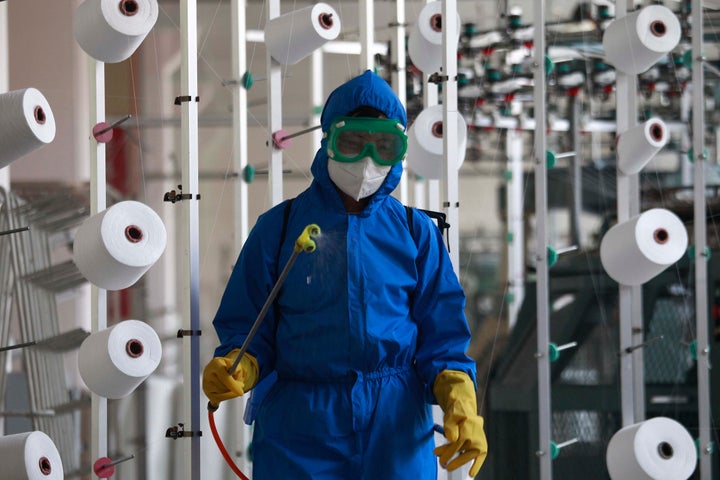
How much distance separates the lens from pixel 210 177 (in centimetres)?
935

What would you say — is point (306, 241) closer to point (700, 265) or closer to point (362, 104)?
point (362, 104)

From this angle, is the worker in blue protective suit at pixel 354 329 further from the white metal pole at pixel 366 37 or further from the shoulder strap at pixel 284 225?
the white metal pole at pixel 366 37

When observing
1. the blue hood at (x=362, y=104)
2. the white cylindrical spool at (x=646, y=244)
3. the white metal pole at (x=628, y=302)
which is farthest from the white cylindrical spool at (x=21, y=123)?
the white metal pole at (x=628, y=302)

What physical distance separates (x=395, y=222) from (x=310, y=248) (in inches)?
21.2

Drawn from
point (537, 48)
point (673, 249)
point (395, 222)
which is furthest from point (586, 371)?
point (395, 222)

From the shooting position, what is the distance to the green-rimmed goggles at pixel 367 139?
9.72 feet

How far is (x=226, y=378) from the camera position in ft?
9.28

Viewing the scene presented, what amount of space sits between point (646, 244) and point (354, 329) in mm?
2189

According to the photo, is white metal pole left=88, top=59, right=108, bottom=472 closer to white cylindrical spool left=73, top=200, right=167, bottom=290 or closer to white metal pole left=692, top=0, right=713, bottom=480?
white cylindrical spool left=73, top=200, right=167, bottom=290

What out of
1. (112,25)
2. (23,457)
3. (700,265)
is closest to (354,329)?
(23,457)

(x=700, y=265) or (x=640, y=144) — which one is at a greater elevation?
(x=640, y=144)

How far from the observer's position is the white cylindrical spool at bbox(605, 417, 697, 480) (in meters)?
4.62

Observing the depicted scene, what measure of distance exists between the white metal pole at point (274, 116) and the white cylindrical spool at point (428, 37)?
Answer: 2.61 ft

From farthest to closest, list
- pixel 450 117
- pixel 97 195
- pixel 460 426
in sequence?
pixel 450 117, pixel 97 195, pixel 460 426
